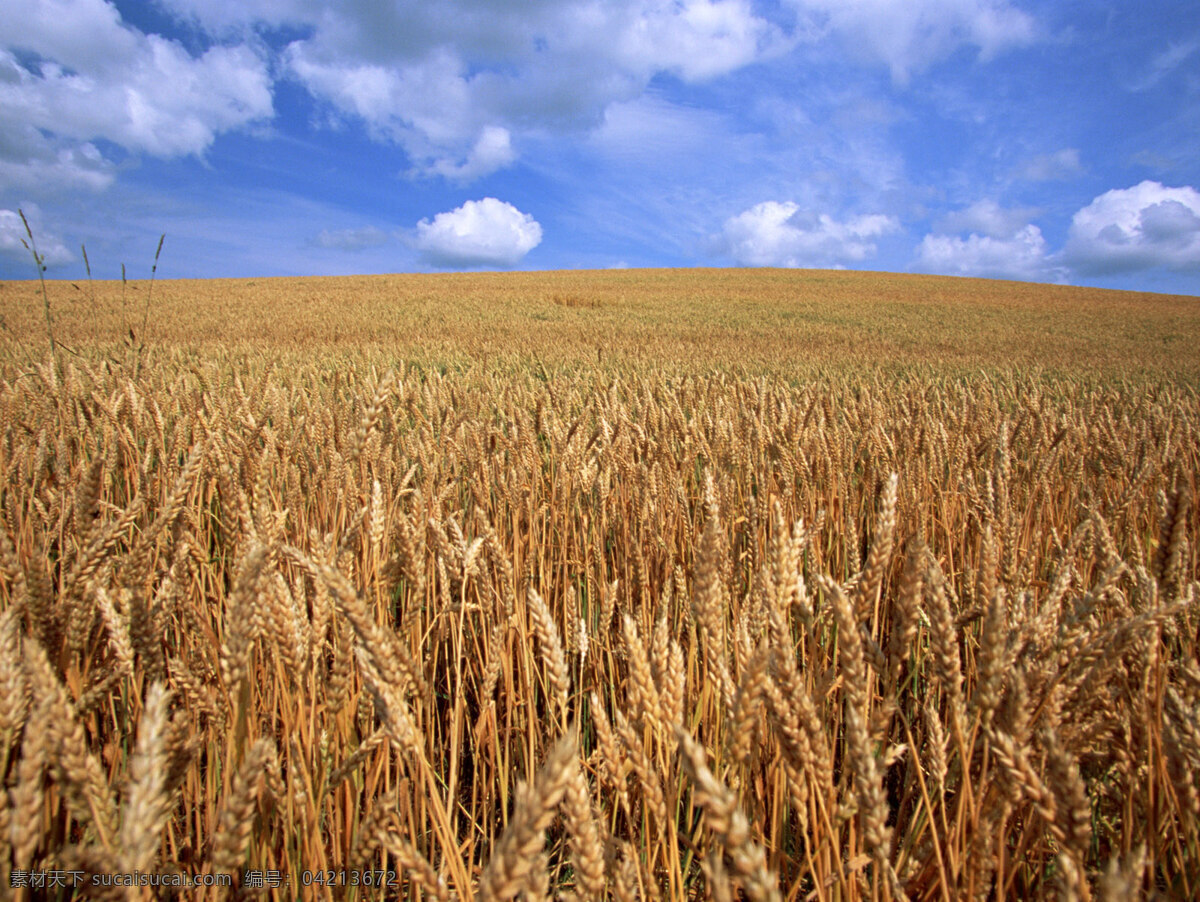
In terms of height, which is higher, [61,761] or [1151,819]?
[61,761]

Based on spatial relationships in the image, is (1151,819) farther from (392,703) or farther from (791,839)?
(392,703)

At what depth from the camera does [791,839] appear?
4.10ft

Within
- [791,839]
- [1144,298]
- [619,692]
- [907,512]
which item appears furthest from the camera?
[1144,298]

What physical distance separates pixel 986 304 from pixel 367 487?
2898cm

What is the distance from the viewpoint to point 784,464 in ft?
6.62

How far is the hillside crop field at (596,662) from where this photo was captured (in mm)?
629

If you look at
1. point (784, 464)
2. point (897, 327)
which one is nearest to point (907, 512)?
point (784, 464)

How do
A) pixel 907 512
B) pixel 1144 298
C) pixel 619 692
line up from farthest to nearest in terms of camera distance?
pixel 1144 298, pixel 907 512, pixel 619 692

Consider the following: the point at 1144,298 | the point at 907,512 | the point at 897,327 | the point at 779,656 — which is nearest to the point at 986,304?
the point at 897,327

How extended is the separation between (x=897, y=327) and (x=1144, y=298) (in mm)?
31719

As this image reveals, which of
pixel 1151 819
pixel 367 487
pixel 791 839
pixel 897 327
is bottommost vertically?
pixel 791 839

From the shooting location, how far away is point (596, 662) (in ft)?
4.83

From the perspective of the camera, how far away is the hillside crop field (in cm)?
63

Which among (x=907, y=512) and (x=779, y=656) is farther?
(x=907, y=512)
